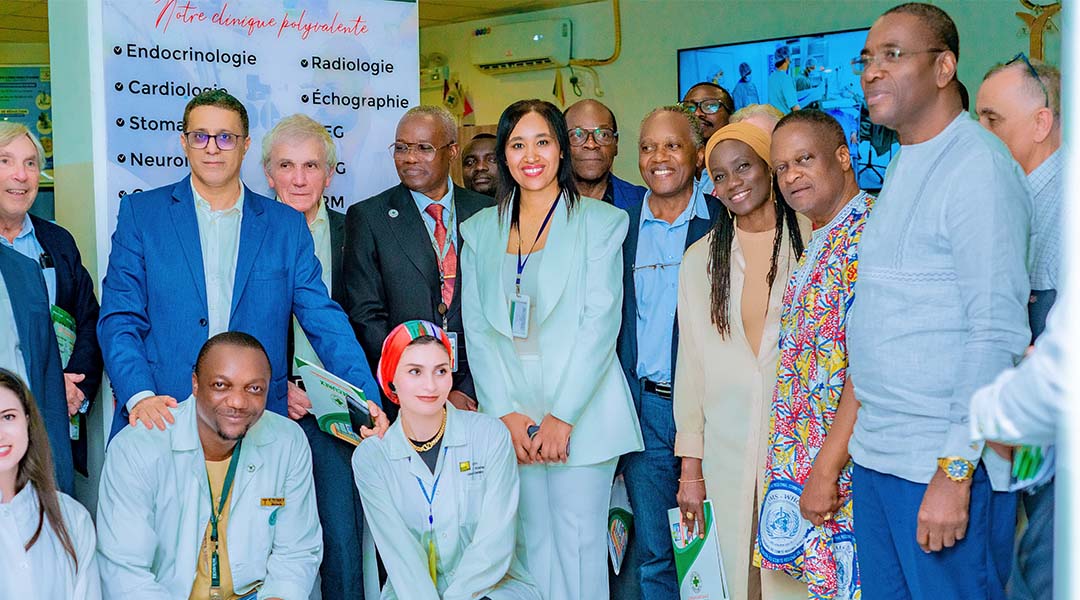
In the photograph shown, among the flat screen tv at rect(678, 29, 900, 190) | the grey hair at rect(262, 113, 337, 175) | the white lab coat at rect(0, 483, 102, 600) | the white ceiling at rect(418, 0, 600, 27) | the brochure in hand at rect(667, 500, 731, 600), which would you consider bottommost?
the brochure in hand at rect(667, 500, 731, 600)

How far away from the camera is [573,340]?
3.71 metres

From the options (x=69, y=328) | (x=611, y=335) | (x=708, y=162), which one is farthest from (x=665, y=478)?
(x=69, y=328)

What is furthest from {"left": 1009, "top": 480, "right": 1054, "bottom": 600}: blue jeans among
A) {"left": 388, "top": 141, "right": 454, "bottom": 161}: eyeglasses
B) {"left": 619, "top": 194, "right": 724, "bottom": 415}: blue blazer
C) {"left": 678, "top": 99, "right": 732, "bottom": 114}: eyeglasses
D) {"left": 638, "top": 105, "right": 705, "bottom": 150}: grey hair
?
{"left": 678, "top": 99, "right": 732, "bottom": 114}: eyeglasses

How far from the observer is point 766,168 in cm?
359

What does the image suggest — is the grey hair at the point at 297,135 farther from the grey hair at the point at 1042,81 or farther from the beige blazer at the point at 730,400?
the grey hair at the point at 1042,81

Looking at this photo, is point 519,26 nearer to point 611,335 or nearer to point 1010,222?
point 611,335

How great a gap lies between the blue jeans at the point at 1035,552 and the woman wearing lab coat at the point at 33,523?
2.37 metres

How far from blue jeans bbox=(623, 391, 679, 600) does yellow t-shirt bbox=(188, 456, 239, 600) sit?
Answer: 50.7 inches

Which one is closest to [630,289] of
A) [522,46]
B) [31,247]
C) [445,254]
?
[445,254]

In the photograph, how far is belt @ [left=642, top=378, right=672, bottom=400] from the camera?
3.83 meters

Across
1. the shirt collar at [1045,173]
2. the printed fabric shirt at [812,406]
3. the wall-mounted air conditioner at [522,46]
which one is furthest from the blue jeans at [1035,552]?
the wall-mounted air conditioner at [522,46]

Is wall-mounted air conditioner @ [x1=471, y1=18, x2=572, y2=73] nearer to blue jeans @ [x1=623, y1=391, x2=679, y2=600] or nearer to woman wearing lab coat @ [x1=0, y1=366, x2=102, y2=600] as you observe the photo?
blue jeans @ [x1=623, y1=391, x2=679, y2=600]

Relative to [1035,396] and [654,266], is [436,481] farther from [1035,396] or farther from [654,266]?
[1035,396]

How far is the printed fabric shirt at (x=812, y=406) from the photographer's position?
2.95m
